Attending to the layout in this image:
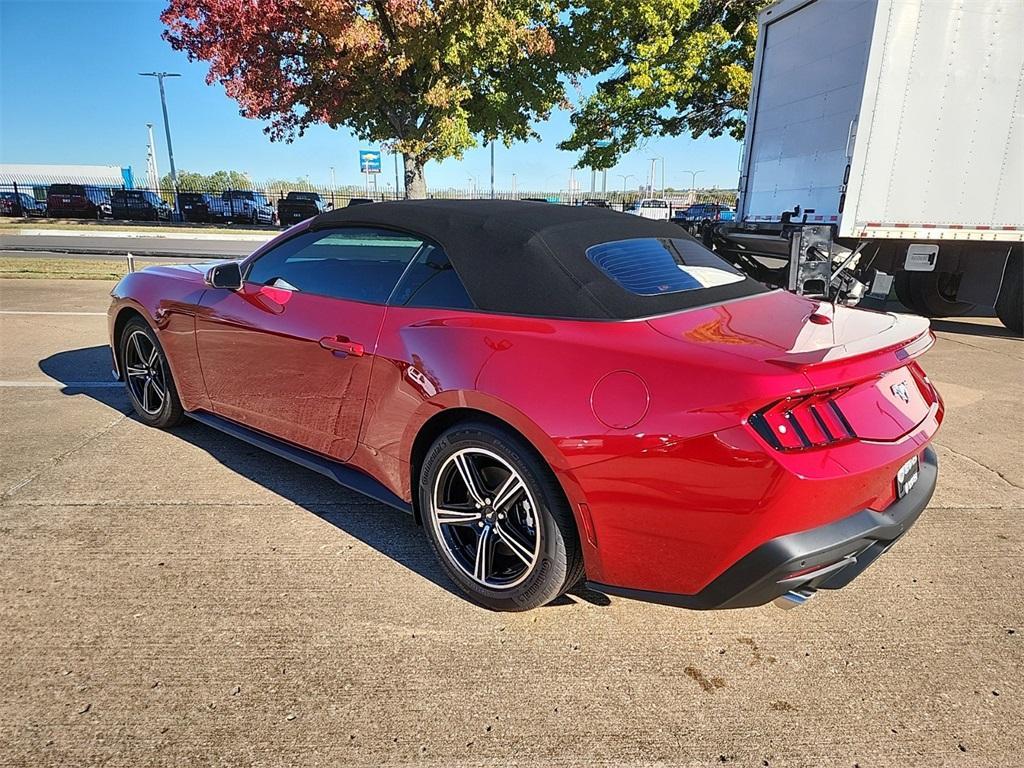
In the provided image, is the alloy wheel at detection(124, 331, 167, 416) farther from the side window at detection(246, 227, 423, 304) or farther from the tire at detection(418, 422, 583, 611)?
the tire at detection(418, 422, 583, 611)

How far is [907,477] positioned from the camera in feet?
7.31

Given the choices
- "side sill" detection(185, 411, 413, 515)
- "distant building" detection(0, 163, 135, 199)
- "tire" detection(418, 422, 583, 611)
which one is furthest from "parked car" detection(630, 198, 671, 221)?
"distant building" detection(0, 163, 135, 199)

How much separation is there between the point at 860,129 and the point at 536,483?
22.3ft

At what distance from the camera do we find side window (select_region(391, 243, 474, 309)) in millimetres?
2605

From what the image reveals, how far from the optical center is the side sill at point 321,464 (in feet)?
9.27

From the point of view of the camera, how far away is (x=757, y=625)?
2.47 metres

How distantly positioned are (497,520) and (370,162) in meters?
24.3

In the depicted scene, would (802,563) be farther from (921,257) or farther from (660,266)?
(921,257)

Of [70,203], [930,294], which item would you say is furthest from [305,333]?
[70,203]

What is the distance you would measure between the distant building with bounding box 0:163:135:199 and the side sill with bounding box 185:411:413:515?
208ft

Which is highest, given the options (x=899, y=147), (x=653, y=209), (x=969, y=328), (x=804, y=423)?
(x=899, y=147)

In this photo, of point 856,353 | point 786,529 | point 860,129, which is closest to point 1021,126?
point 860,129

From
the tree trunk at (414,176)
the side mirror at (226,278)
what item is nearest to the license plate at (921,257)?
the side mirror at (226,278)

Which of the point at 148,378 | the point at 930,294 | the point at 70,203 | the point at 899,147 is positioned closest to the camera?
the point at 148,378
